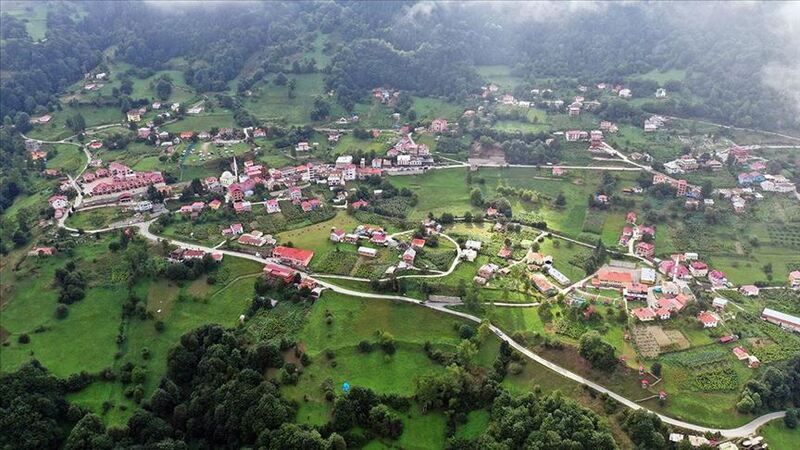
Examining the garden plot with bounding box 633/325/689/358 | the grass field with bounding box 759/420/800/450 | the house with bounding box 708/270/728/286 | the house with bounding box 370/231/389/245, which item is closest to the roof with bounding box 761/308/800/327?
the house with bounding box 708/270/728/286

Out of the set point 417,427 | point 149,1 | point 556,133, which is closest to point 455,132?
point 556,133

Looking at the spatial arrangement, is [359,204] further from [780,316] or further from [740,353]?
[780,316]

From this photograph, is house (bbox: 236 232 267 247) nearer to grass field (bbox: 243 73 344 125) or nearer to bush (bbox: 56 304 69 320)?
bush (bbox: 56 304 69 320)

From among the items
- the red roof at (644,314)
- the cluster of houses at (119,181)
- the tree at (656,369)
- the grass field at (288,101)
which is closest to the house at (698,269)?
the red roof at (644,314)

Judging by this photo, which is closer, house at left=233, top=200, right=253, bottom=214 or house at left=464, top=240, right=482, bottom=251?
house at left=464, top=240, right=482, bottom=251

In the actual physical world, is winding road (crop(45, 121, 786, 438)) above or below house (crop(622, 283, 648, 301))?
below
